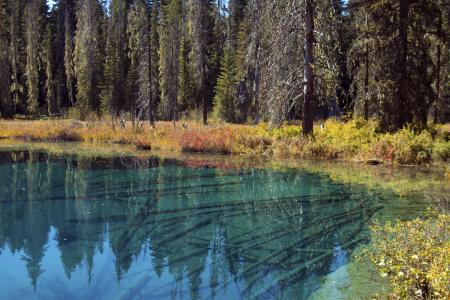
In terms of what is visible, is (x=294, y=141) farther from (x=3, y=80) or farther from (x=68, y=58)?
(x=68, y=58)

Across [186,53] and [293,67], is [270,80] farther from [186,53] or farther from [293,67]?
[186,53]

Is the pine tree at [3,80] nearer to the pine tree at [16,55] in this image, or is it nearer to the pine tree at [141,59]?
the pine tree at [16,55]

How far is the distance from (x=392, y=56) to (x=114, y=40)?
109 feet

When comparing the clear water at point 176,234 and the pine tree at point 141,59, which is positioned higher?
the pine tree at point 141,59

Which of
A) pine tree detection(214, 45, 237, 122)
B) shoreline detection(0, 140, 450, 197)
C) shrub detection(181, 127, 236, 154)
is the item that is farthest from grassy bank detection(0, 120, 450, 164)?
pine tree detection(214, 45, 237, 122)

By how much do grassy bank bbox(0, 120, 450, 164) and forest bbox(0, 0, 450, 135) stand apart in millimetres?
Result: 907

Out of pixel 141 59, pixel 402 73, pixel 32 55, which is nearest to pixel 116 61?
pixel 141 59

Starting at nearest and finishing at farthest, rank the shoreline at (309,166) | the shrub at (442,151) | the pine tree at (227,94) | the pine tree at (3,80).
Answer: the shoreline at (309,166), the shrub at (442,151), the pine tree at (227,94), the pine tree at (3,80)

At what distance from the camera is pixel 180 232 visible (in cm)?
830

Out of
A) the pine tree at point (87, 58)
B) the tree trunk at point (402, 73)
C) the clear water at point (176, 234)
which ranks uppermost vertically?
the pine tree at point (87, 58)

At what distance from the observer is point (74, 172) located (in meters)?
15.3

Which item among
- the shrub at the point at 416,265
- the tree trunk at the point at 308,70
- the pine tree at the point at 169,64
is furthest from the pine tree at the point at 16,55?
the shrub at the point at 416,265

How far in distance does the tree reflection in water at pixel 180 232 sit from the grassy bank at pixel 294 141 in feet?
14.5

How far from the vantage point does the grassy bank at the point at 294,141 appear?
1694cm
